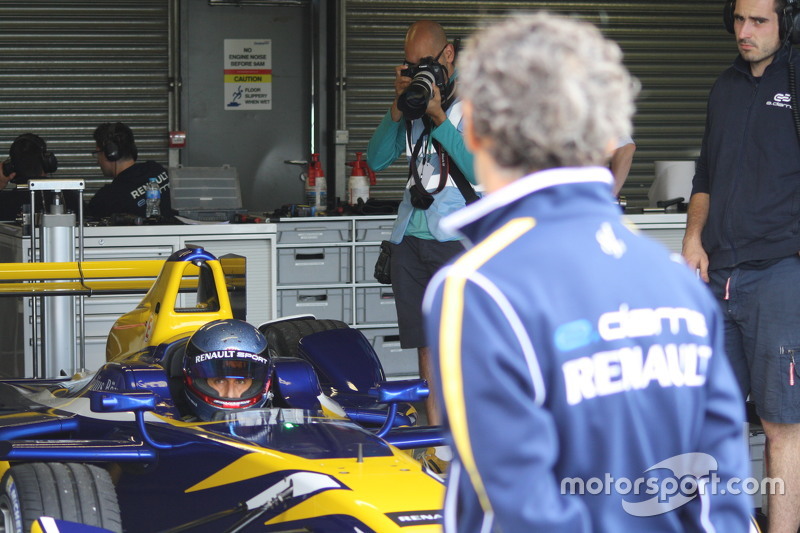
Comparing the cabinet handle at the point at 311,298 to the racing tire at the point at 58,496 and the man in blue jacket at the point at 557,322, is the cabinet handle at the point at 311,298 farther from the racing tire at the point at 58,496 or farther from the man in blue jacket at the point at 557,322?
the man in blue jacket at the point at 557,322

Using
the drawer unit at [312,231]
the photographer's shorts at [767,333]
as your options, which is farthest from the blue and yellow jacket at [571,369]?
the drawer unit at [312,231]

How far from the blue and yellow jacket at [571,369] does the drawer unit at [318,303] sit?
5797 mm

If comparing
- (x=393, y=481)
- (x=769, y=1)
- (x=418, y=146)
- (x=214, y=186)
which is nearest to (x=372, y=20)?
(x=214, y=186)

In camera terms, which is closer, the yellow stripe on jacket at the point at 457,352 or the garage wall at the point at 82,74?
the yellow stripe on jacket at the point at 457,352

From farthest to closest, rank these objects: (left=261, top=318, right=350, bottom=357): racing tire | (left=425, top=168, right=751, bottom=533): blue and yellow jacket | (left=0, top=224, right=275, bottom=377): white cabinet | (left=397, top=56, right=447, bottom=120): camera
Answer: (left=0, top=224, right=275, bottom=377): white cabinet → (left=261, top=318, right=350, bottom=357): racing tire → (left=397, top=56, right=447, bottom=120): camera → (left=425, top=168, right=751, bottom=533): blue and yellow jacket

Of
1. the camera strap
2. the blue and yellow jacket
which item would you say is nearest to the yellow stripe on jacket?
the blue and yellow jacket

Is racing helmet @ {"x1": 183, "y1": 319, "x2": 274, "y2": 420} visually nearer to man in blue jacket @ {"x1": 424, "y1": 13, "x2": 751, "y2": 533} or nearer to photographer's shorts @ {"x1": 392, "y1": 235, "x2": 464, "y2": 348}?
photographer's shorts @ {"x1": 392, "y1": 235, "x2": 464, "y2": 348}

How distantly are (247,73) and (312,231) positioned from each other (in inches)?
107

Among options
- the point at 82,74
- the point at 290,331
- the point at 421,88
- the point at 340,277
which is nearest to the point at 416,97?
the point at 421,88

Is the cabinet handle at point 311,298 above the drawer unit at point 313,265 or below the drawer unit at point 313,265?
below

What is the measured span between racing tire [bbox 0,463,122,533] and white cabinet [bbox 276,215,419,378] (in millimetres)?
3845

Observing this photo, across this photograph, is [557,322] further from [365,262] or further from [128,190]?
[128,190]

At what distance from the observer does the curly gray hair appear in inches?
51.7

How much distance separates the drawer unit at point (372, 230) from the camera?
725 centimetres
